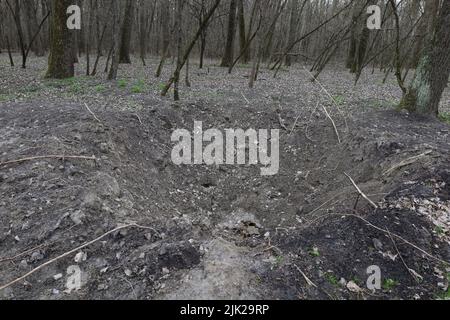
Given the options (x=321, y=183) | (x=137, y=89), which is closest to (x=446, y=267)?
(x=321, y=183)

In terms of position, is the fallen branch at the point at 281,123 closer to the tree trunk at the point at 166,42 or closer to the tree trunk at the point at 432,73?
the tree trunk at the point at 432,73

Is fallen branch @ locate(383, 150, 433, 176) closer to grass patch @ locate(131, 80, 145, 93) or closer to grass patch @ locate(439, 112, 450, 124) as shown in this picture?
grass patch @ locate(439, 112, 450, 124)

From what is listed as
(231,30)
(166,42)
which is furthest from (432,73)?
(231,30)

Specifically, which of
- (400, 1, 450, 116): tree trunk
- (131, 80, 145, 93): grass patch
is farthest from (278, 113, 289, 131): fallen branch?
(131, 80, 145, 93): grass patch

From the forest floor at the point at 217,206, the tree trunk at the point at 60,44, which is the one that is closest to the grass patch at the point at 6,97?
the forest floor at the point at 217,206

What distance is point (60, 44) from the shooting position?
7574 millimetres

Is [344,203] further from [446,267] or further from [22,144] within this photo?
[22,144]

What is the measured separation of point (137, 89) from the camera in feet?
22.6

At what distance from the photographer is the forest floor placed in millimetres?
2582
